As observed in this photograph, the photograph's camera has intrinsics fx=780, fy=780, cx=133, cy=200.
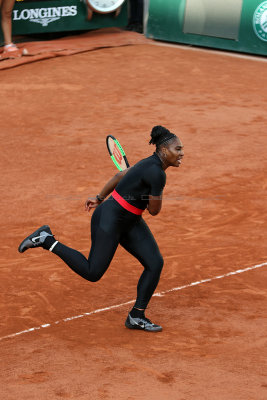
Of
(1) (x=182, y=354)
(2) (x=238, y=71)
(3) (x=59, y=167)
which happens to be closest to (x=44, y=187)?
(3) (x=59, y=167)

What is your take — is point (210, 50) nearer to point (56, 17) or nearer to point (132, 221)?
point (56, 17)

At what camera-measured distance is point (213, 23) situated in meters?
18.2

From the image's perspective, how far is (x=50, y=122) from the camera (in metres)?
14.2

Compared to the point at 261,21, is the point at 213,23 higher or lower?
lower

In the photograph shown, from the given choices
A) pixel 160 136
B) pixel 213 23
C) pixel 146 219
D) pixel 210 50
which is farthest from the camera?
pixel 210 50

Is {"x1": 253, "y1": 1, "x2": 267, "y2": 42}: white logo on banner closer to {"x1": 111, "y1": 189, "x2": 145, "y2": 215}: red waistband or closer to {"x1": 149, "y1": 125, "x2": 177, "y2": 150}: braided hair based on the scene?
{"x1": 149, "y1": 125, "x2": 177, "y2": 150}: braided hair

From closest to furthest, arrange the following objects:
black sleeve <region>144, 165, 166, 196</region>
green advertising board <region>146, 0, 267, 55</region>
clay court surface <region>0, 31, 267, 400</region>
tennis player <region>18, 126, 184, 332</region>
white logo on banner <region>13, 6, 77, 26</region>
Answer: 1. clay court surface <region>0, 31, 267, 400</region>
2. black sleeve <region>144, 165, 166, 196</region>
3. tennis player <region>18, 126, 184, 332</region>
4. green advertising board <region>146, 0, 267, 55</region>
5. white logo on banner <region>13, 6, 77, 26</region>

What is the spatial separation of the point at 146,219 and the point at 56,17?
10.3m

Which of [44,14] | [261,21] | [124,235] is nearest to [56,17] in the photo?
[44,14]

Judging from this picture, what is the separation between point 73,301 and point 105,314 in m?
0.49

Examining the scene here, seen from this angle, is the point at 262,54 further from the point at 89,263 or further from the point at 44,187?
the point at 89,263

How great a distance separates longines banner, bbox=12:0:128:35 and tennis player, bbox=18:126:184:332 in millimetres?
12586

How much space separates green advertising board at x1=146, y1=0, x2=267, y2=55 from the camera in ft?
58.0

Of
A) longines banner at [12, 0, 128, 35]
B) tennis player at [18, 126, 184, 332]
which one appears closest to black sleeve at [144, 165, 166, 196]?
tennis player at [18, 126, 184, 332]
